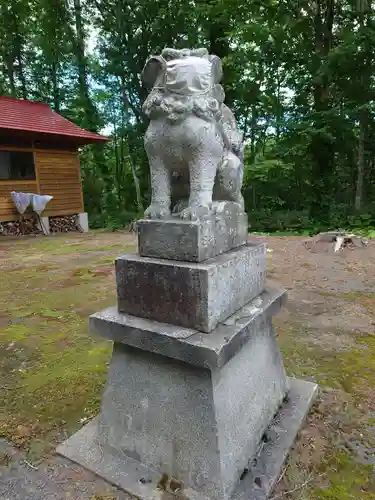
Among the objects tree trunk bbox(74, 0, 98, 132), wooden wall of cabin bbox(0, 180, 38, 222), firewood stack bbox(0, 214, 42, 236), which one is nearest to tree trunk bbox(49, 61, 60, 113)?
tree trunk bbox(74, 0, 98, 132)

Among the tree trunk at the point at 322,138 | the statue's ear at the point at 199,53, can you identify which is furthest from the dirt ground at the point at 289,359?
the tree trunk at the point at 322,138

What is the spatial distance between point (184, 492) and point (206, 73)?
70.1 inches

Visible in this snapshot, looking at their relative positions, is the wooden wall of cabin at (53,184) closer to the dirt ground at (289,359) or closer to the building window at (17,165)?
the building window at (17,165)

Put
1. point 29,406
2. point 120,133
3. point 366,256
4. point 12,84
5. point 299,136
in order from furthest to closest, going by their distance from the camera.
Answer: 1. point 12,84
2. point 120,133
3. point 299,136
4. point 366,256
5. point 29,406

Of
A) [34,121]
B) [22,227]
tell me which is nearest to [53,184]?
[22,227]

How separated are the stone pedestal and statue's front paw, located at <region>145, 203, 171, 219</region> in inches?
4.1

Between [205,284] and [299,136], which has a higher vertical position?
[299,136]

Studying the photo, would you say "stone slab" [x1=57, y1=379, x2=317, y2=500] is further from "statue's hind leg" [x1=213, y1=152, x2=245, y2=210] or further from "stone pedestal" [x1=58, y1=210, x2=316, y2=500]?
"statue's hind leg" [x1=213, y1=152, x2=245, y2=210]

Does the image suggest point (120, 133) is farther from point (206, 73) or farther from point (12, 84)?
point (206, 73)

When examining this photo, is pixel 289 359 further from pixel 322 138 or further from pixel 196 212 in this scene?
pixel 322 138

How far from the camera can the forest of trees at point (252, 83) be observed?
957 centimetres

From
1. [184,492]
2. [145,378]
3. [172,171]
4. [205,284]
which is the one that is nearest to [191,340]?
[205,284]

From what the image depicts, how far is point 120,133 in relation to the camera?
14664 mm

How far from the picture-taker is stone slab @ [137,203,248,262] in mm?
1416
